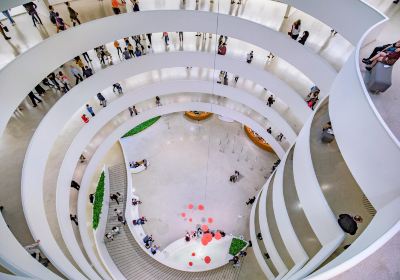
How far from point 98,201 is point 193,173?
787 cm

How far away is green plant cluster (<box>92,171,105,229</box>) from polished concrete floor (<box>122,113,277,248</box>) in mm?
2602

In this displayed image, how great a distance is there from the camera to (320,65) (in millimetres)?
13094

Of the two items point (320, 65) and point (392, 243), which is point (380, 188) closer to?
point (392, 243)

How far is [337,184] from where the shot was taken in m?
9.20

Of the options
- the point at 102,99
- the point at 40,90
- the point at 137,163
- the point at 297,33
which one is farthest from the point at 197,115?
the point at 40,90

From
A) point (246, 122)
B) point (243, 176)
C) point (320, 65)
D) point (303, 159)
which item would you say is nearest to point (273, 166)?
point (243, 176)

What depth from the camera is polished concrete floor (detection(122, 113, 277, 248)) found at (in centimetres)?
2066

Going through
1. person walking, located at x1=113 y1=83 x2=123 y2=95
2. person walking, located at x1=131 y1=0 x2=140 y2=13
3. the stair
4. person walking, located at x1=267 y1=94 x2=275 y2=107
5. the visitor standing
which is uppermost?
person walking, located at x1=131 y1=0 x2=140 y2=13

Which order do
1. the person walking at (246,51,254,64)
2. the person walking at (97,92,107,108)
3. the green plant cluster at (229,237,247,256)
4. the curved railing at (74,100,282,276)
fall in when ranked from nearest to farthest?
1. the curved railing at (74,100,282,276)
2. the person walking at (246,51,254,64)
3. the person walking at (97,92,107,108)
4. the green plant cluster at (229,237,247,256)

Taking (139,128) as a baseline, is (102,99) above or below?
above

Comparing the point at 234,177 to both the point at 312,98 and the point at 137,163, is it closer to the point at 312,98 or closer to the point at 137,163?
the point at 137,163

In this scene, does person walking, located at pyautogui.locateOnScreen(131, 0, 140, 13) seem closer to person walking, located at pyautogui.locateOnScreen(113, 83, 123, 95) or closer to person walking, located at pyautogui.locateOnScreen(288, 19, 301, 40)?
person walking, located at pyautogui.locateOnScreen(113, 83, 123, 95)

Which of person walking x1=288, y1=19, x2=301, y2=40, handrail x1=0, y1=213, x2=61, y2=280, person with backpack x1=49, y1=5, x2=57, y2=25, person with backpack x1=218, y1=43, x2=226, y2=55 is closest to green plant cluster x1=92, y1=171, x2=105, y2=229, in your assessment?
handrail x1=0, y1=213, x2=61, y2=280

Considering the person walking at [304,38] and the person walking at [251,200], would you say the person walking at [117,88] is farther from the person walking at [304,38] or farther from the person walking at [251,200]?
the person walking at [251,200]
